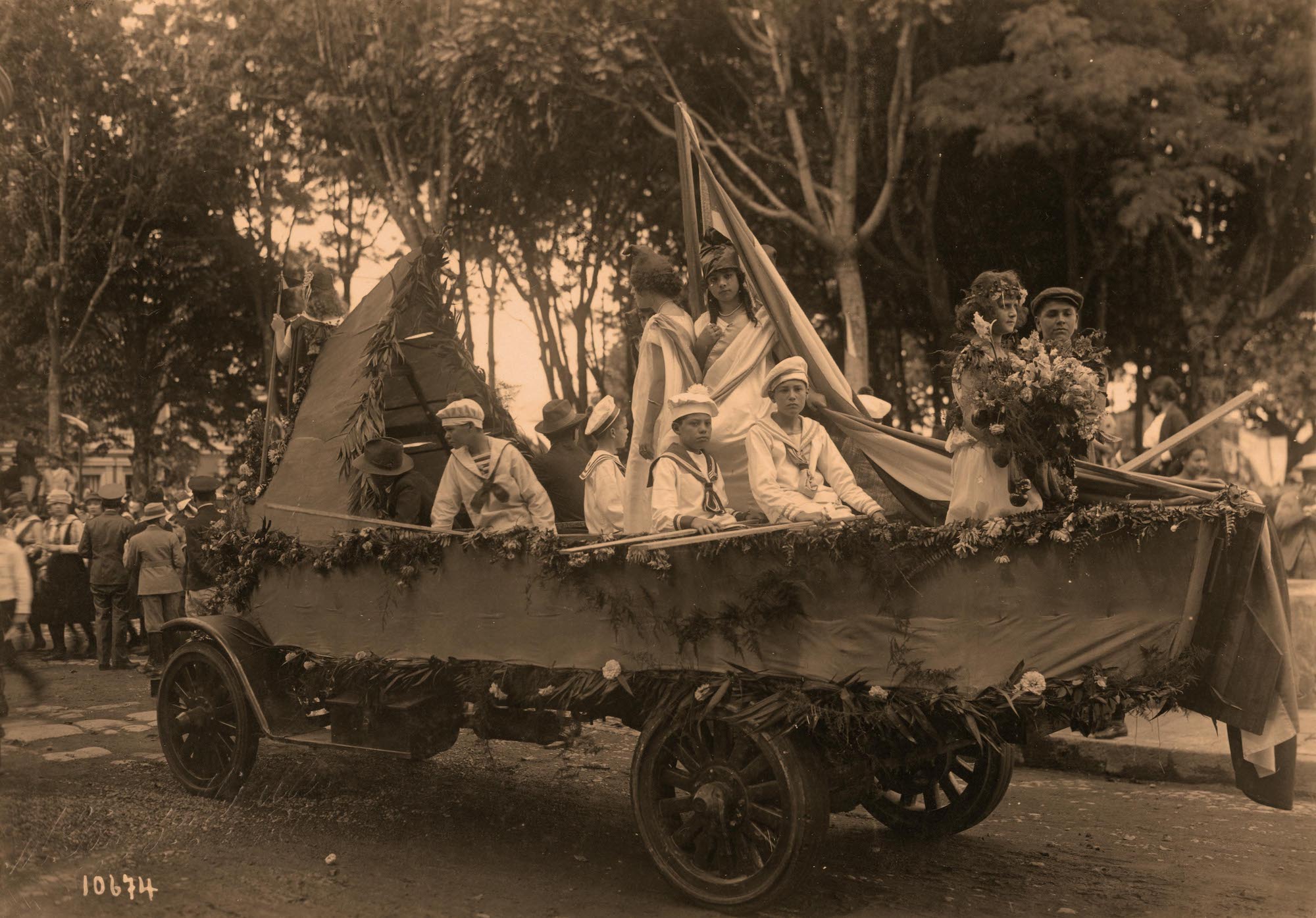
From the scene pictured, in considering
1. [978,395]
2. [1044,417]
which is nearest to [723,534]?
[978,395]

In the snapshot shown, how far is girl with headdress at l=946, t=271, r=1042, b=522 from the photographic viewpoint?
459cm

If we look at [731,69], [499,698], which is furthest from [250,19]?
[499,698]

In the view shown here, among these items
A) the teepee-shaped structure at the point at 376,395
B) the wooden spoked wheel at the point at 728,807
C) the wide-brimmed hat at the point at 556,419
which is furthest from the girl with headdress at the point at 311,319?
the wooden spoked wheel at the point at 728,807

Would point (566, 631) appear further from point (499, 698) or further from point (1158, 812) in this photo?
point (1158, 812)

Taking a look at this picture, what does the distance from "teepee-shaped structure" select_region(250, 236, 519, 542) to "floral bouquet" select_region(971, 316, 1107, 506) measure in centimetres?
342

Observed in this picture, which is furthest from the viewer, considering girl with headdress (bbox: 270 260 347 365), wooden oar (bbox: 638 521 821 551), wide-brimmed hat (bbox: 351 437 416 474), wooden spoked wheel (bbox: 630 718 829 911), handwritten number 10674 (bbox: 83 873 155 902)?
girl with headdress (bbox: 270 260 347 365)

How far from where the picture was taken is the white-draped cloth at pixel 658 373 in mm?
6098

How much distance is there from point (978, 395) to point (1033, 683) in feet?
3.56

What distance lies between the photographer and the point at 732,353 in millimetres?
6156

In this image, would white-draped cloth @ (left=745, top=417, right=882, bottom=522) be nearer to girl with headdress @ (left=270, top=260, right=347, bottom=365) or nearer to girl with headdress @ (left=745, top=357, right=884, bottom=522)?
girl with headdress @ (left=745, top=357, right=884, bottom=522)

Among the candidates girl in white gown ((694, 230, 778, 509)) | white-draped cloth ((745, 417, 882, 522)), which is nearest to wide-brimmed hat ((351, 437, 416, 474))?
girl in white gown ((694, 230, 778, 509))

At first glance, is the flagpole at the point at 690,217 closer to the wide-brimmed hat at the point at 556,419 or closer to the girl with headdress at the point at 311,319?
the wide-brimmed hat at the point at 556,419

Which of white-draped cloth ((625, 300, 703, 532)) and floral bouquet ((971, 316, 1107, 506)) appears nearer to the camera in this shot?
floral bouquet ((971, 316, 1107, 506))

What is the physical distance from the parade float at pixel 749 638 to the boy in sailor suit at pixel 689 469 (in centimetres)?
46
